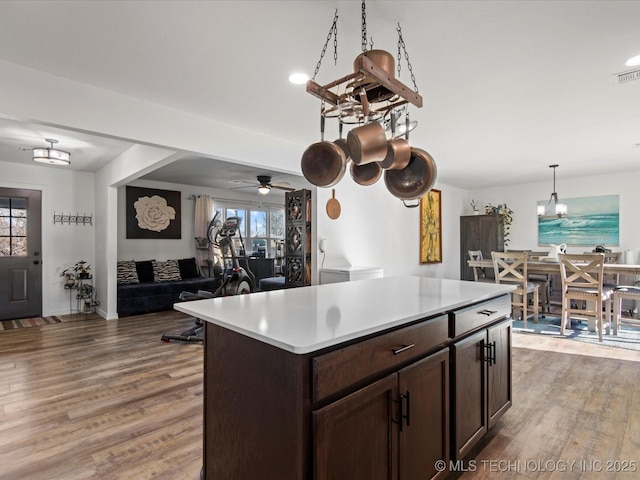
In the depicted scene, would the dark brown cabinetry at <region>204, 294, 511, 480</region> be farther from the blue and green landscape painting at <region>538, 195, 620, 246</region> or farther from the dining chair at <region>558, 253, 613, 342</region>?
the blue and green landscape painting at <region>538, 195, 620, 246</region>

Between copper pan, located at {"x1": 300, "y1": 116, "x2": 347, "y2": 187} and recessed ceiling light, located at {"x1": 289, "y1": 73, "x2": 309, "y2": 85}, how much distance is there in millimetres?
860

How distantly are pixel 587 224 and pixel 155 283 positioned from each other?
25.8 ft

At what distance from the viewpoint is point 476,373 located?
1.82 meters

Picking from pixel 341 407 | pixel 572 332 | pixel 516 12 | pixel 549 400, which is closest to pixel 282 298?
pixel 341 407

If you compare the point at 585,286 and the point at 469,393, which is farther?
the point at 585,286

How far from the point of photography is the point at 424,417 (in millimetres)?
1459

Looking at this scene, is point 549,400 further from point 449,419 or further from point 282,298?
point 282,298

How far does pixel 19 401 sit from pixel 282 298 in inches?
88.9

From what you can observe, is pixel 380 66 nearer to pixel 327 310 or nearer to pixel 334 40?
pixel 334 40

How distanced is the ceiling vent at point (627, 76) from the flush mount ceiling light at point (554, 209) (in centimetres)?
323

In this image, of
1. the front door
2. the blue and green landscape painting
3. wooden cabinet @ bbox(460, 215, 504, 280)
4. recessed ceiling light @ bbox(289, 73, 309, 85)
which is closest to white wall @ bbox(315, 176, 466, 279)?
wooden cabinet @ bbox(460, 215, 504, 280)

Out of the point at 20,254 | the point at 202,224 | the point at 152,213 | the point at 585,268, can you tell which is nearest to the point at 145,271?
the point at 152,213

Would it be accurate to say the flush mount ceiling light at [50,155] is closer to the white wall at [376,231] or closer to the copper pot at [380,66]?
the white wall at [376,231]

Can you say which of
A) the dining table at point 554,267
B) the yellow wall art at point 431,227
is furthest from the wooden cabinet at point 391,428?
the yellow wall art at point 431,227
